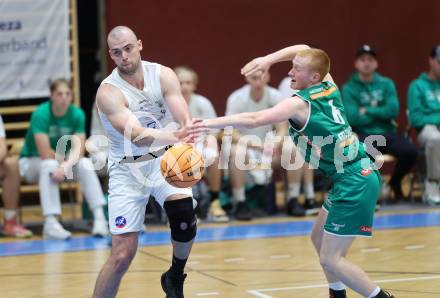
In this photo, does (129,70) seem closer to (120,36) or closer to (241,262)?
(120,36)

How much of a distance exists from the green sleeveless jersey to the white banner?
254 inches

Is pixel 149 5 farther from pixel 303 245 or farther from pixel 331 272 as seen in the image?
pixel 331 272

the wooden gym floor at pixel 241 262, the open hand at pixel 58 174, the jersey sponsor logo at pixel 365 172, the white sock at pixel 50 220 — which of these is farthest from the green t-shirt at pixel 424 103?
the jersey sponsor logo at pixel 365 172

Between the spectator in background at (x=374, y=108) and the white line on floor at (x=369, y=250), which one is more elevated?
the spectator in background at (x=374, y=108)

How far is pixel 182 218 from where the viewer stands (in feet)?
22.6

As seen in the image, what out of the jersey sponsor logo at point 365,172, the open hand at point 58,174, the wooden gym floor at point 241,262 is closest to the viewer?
the jersey sponsor logo at point 365,172

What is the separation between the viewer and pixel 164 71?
23.0 feet

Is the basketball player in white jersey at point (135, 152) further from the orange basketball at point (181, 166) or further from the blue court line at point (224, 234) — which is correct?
the blue court line at point (224, 234)

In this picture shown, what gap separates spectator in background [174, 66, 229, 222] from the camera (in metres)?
11.1

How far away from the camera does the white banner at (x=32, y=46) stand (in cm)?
1215

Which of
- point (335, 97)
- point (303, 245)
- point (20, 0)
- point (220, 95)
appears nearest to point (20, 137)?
point (20, 0)

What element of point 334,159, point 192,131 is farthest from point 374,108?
point 192,131

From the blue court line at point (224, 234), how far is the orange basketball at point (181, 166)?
11.3ft

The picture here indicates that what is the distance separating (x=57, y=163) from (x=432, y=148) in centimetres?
450
